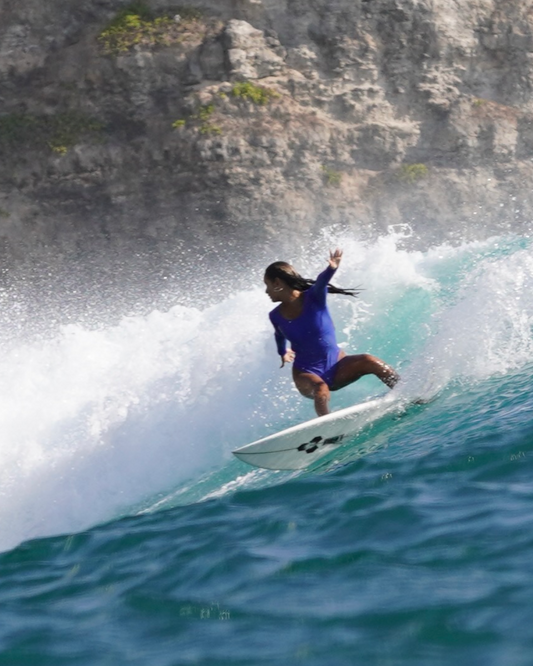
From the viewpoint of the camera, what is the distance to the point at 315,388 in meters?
8.26

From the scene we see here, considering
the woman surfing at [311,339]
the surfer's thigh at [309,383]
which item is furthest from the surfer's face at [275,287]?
the surfer's thigh at [309,383]

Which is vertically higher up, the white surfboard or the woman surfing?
the woman surfing

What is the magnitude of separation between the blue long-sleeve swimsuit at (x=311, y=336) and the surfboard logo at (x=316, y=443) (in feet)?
2.51

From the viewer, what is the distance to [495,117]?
2223cm

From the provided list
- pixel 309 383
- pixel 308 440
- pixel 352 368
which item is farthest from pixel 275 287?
pixel 308 440

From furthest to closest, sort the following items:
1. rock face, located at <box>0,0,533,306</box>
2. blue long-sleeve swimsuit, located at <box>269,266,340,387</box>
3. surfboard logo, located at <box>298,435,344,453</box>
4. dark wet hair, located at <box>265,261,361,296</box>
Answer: rock face, located at <box>0,0,533,306</box> → blue long-sleeve swimsuit, located at <box>269,266,340,387</box> → dark wet hair, located at <box>265,261,361,296</box> → surfboard logo, located at <box>298,435,344,453</box>

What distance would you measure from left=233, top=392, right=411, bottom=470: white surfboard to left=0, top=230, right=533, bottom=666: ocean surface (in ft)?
0.46

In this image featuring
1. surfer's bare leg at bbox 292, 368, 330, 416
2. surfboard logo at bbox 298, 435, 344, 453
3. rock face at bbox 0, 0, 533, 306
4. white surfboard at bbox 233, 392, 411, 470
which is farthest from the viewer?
rock face at bbox 0, 0, 533, 306

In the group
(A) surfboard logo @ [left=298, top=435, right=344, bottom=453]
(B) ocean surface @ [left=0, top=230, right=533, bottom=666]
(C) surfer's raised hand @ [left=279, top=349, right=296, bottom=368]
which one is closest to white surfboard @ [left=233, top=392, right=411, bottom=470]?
(A) surfboard logo @ [left=298, top=435, right=344, bottom=453]

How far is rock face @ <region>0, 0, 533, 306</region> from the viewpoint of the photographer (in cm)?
2067

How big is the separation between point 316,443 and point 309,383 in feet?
2.49

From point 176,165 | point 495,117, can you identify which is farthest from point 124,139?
point 495,117

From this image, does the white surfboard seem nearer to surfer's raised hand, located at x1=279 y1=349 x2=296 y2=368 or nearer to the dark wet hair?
surfer's raised hand, located at x1=279 y1=349 x2=296 y2=368

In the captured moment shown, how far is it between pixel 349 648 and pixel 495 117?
64.5 feet
